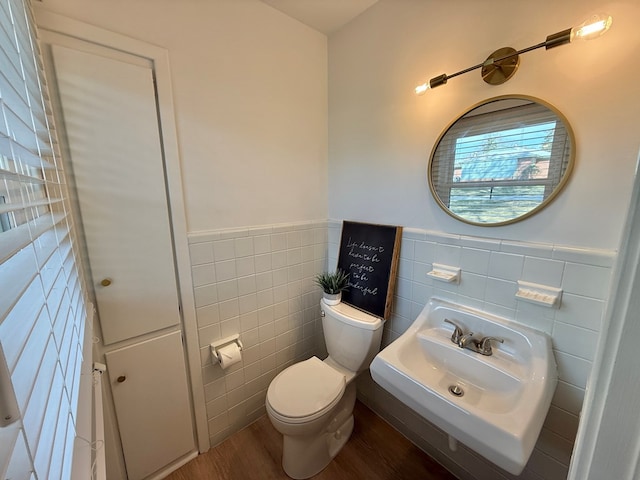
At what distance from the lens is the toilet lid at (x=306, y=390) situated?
1246mm

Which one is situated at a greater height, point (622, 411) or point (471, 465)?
point (622, 411)

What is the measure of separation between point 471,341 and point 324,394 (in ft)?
2.47

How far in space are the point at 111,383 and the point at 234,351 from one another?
21.0 inches

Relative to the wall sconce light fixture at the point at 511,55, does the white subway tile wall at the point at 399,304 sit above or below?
below

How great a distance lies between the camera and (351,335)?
1474 millimetres

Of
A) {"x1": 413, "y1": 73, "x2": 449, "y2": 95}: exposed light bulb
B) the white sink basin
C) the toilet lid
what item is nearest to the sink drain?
the white sink basin

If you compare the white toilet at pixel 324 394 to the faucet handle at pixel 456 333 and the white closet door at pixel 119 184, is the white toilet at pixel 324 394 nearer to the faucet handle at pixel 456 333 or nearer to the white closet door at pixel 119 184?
the faucet handle at pixel 456 333

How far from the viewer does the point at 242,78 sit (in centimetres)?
135

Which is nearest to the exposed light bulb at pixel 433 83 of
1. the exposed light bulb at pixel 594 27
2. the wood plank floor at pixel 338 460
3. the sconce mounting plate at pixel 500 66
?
the sconce mounting plate at pixel 500 66

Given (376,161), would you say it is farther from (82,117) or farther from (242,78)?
(82,117)

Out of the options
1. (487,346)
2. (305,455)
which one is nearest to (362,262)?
(487,346)

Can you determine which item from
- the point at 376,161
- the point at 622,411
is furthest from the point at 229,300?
the point at 622,411

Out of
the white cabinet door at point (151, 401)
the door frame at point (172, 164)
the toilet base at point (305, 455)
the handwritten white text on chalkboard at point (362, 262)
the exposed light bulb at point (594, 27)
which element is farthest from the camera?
the handwritten white text on chalkboard at point (362, 262)

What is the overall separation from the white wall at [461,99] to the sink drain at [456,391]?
68 centimetres
